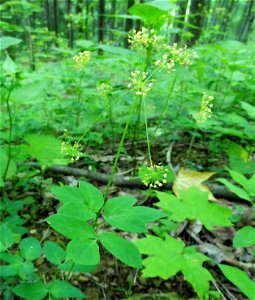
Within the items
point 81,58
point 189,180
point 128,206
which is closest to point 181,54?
point 81,58

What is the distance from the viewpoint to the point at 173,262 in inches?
63.0

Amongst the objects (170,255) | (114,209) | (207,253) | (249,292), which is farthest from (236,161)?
(114,209)

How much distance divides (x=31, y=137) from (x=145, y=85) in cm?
137

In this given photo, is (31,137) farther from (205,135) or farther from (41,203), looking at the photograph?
(205,135)

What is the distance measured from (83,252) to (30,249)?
610mm

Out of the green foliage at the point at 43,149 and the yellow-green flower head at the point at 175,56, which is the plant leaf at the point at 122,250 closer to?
the yellow-green flower head at the point at 175,56

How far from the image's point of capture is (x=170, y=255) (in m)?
1.64

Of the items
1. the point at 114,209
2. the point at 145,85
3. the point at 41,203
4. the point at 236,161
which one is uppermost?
the point at 145,85

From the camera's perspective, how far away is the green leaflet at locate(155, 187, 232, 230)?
1.80 meters

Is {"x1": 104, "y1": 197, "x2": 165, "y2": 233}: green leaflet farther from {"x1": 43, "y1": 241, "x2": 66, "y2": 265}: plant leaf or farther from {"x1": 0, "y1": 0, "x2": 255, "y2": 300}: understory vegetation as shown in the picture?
{"x1": 43, "y1": 241, "x2": 66, "y2": 265}: plant leaf

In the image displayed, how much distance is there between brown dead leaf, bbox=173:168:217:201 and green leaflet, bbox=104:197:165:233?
1.31m

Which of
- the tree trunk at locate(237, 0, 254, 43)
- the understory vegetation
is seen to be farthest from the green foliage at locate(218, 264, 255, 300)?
the tree trunk at locate(237, 0, 254, 43)

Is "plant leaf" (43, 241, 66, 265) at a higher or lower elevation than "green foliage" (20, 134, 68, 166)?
lower

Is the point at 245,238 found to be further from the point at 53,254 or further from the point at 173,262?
the point at 53,254
